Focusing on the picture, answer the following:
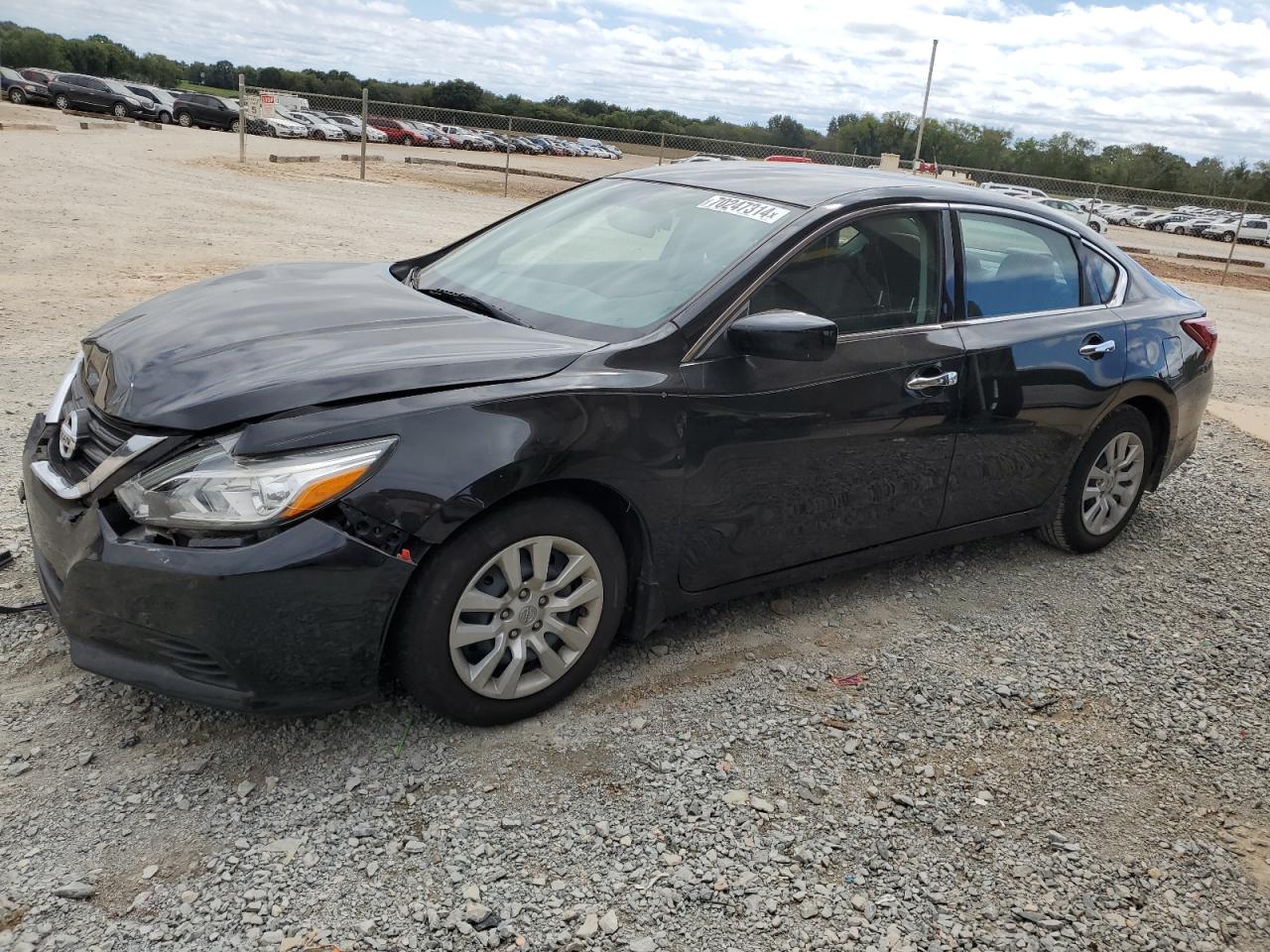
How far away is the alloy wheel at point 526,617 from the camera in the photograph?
310cm

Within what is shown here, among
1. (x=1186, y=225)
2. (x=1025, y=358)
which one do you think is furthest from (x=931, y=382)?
(x=1186, y=225)

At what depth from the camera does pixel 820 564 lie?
4.05m

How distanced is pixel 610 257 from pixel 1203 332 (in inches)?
125

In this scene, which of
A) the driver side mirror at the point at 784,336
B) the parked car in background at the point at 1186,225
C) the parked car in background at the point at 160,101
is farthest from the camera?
the parked car in background at the point at 1186,225

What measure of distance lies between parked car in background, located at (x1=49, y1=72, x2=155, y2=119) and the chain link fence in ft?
17.2

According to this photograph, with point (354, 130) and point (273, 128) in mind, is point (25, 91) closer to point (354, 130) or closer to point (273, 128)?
point (273, 128)

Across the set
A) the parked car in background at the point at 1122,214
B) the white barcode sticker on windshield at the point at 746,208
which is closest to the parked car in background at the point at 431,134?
the parked car in background at the point at 1122,214

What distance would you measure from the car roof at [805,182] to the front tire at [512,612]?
5.16 feet

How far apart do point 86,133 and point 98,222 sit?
71.2ft

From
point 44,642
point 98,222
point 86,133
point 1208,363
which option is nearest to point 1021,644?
point 1208,363

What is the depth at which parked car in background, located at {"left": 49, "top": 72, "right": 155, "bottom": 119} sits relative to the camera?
1764 inches

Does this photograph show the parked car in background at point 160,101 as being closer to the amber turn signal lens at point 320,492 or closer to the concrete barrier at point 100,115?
the concrete barrier at point 100,115

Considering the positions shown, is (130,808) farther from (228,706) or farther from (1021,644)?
(1021,644)

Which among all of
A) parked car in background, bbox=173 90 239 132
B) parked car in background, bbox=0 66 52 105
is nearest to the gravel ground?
parked car in background, bbox=173 90 239 132
